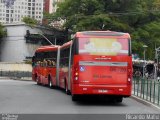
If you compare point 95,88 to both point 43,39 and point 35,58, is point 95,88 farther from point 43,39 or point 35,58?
point 43,39

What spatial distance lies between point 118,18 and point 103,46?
4327cm

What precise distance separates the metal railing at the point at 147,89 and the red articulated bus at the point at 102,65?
4.23 ft

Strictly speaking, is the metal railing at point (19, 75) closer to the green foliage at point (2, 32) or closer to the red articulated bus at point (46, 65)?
the green foliage at point (2, 32)

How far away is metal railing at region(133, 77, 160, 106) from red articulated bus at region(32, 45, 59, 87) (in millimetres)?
7085

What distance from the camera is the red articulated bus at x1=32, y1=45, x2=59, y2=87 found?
35250mm

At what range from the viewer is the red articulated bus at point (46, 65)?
35.2m

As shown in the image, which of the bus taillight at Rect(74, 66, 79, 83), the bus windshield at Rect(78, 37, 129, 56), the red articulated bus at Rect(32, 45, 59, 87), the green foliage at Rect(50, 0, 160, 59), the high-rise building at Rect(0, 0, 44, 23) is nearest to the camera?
the bus taillight at Rect(74, 66, 79, 83)

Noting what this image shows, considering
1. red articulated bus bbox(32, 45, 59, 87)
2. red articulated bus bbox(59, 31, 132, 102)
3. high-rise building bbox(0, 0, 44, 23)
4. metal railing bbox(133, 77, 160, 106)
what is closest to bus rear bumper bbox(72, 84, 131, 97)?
red articulated bus bbox(59, 31, 132, 102)

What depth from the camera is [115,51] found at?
23.3 m

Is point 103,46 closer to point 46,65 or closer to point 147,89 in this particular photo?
point 147,89

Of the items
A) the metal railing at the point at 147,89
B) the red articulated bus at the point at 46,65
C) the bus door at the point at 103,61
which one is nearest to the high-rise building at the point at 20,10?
the red articulated bus at the point at 46,65

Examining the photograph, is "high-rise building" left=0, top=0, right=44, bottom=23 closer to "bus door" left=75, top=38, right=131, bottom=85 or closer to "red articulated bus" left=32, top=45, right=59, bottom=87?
"red articulated bus" left=32, top=45, right=59, bottom=87

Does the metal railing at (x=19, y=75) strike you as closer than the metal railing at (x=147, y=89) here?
No

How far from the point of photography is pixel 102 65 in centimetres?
2316
